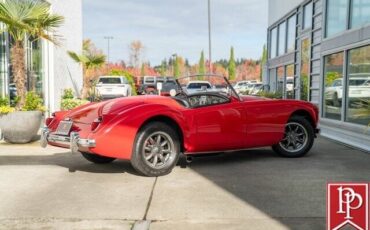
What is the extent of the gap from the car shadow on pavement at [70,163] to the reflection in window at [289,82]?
34.5 feet

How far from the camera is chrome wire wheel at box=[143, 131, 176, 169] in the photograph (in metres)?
6.02

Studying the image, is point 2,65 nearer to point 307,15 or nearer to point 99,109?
point 99,109

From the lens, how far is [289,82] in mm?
17000

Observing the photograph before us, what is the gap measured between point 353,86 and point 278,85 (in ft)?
30.2

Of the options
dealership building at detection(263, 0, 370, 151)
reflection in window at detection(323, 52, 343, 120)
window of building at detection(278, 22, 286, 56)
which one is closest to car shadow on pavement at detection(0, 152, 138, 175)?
dealership building at detection(263, 0, 370, 151)

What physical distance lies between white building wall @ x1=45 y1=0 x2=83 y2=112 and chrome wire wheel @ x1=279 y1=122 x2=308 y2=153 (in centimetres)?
729

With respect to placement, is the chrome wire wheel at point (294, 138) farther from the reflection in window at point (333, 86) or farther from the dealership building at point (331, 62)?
the reflection in window at point (333, 86)

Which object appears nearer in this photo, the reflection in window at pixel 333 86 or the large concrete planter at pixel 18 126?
the large concrete planter at pixel 18 126

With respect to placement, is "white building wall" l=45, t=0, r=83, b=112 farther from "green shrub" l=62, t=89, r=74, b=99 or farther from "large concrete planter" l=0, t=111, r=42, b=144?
"large concrete planter" l=0, t=111, r=42, b=144

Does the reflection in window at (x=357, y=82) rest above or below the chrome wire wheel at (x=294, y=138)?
above

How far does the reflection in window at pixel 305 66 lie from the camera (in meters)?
14.0

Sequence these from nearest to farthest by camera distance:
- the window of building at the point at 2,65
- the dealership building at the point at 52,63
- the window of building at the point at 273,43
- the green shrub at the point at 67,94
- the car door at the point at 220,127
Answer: the car door at the point at 220,127 < the window of building at the point at 2,65 < the dealership building at the point at 52,63 < the green shrub at the point at 67,94 < the window of building at the point at 273,43

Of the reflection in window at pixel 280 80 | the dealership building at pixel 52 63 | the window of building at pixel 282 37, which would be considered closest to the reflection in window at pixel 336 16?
the reflection in window at pixel 280 80

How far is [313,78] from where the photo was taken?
529 inches
